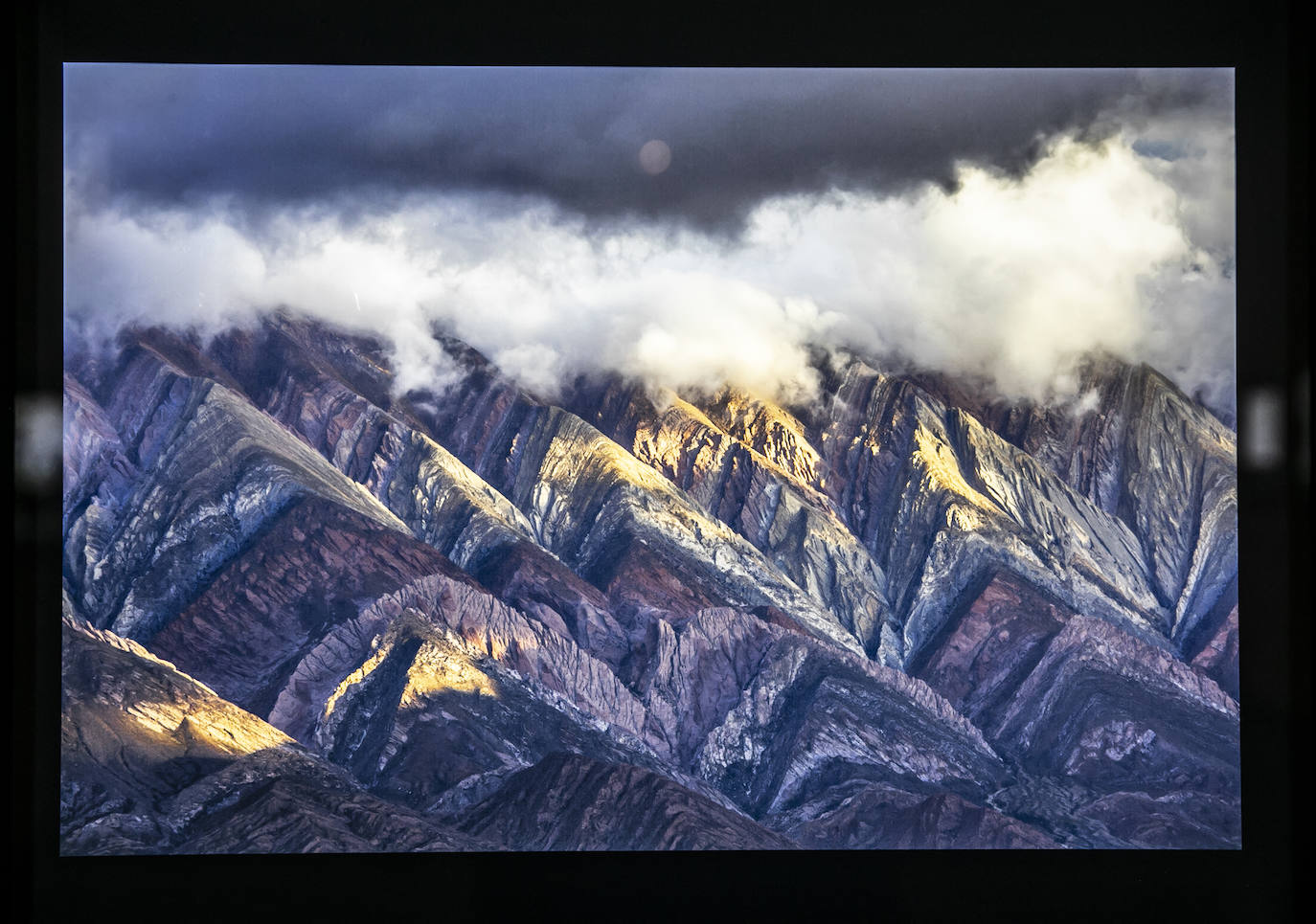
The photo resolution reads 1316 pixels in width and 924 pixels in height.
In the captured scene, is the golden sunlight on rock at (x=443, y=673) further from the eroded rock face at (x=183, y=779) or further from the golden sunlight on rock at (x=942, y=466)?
the golden sunlight on rock at (x=942, y=466)

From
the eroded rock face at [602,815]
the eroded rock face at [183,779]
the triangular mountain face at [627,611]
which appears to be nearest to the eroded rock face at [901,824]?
the triangular mountain face at [627,611]

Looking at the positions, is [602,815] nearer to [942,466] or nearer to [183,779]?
[183,779]

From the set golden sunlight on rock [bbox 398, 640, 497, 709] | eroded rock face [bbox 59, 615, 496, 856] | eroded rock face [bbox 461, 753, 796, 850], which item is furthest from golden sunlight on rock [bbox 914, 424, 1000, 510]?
eroded rock face [bbox 59, 615, 496, 856]

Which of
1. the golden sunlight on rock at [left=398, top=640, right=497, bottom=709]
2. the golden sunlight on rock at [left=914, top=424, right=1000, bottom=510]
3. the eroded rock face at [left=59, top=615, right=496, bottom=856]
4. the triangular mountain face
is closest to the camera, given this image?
the eroded rock face at [left=59, top=615, right=496, bottom=856]

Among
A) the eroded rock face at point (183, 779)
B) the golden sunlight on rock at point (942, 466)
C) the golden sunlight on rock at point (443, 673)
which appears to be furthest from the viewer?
the golden sunlight on rock at point (942, 466)

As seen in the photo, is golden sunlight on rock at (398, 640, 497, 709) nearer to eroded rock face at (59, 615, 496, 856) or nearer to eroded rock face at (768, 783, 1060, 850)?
eroded rock face at (59, 615, 496, 856)

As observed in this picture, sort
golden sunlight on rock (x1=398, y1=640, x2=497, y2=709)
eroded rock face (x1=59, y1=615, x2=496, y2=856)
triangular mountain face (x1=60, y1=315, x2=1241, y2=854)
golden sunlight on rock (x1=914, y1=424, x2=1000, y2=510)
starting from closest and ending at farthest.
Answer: eroded rock face (x1=59, y1=615, x2=496, y2=856) → triangular mountain face (x1=60, y1=315, x2=1241, y2=854) → golden sunlight on rock (x1=398, y1=640, x2=497, y2=709) → golden sunlight on rock (x1=914, y1=424, x2=1000, y2=510)
